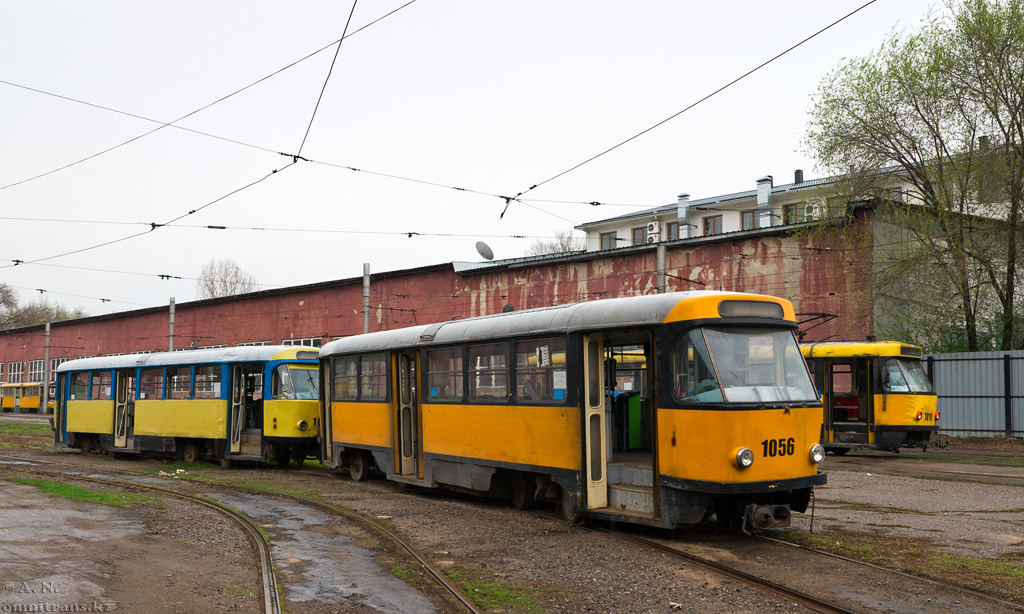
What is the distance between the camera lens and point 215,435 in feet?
66.9

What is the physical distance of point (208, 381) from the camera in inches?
817

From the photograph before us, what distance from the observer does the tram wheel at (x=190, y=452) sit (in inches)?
854

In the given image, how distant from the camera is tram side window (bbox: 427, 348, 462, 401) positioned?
13.7m

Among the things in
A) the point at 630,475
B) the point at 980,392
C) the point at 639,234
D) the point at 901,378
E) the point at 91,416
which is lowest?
the point at 630,475

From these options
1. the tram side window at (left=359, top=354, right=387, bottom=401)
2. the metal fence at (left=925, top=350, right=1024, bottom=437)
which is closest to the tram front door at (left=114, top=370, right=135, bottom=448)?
the tram side window at (left=359, top=354, right=387, bottom=401)

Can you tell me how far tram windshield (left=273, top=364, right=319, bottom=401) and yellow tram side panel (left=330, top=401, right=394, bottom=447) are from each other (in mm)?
1985

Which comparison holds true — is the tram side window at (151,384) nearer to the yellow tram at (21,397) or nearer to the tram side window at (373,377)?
the tram side window at (373,377)

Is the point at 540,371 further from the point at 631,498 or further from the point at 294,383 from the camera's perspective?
the point at 294,383

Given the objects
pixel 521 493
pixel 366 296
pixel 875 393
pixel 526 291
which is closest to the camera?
pixel 521 493

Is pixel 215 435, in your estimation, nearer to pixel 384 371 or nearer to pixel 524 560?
pixel 384 371

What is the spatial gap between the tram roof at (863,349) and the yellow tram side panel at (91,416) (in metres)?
17.9

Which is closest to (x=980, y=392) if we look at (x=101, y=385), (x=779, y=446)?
(x=779, y=446)

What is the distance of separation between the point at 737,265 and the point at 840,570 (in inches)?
946

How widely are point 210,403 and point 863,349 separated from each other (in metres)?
15.0
